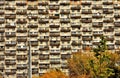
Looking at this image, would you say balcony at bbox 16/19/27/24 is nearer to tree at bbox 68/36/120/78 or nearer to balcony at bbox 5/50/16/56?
balcony at bbox 5/50/16/56

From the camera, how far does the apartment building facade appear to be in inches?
3701

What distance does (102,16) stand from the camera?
315 feet

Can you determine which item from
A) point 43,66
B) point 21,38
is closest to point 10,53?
point 21,38

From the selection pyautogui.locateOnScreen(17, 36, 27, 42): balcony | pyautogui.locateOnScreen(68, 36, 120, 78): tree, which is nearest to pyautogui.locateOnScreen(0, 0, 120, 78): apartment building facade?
pyautogui.locateOnScreen(17, 36, 27, 42): balcony

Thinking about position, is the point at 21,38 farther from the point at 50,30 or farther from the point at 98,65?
the point at 98,65

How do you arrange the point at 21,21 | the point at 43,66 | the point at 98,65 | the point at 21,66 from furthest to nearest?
the point at 21,21, the point at 43,66, the point at 21,66, the point at 98,65

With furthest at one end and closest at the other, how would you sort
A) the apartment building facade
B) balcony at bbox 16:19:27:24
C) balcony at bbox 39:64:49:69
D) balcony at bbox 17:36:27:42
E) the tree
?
balcony at bbox 17:36:27:42 → balcony at bbox 16:19:27:24 → the apartment building facade → balcony at bbox 39:64:49:69 → the tree

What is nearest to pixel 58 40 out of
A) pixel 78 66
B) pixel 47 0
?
pixel 47 0

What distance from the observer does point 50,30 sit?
310 ft

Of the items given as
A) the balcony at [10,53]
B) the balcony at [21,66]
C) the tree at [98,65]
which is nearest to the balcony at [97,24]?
the balcony at [21,66]

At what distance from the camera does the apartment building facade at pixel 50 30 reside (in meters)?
94.0

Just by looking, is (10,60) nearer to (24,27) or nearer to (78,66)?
(24,27)

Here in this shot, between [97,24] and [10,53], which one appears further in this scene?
[97,24]

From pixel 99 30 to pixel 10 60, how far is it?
26446mm
